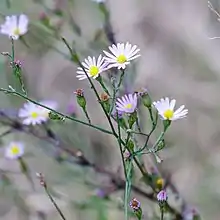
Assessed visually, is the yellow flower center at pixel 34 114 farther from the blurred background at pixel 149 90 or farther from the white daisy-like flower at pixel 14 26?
the blurred background at pixel 149 90

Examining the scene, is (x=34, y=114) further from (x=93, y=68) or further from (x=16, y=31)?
(x=93, y=68)

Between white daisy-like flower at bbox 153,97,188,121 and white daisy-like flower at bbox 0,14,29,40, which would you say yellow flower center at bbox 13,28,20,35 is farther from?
white daisy-like flower at bbox 153,97,188,121

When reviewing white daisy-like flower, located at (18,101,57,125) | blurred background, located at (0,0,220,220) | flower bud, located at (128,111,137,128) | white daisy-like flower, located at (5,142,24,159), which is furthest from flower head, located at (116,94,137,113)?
blurred background, located at (0,0,220,220)

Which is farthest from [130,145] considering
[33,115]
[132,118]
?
[33,115]

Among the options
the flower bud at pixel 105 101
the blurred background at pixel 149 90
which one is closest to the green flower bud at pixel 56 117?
the flower bud at pixel 105 101

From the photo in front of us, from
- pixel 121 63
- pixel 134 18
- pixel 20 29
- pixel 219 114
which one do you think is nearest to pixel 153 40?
pixel 134 18

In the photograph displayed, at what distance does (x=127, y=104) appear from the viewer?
30.1 inches

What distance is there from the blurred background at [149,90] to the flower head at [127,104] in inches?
21.6

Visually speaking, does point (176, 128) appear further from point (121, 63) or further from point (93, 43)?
point (121, 63)

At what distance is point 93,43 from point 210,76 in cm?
83

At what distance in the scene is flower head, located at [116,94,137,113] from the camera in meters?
0.75

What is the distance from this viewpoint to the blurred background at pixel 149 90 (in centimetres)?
157

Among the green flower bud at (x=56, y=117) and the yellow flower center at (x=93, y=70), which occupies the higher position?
the yellow flower center at (x=93, y=70)

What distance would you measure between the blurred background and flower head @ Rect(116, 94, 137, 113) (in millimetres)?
549
